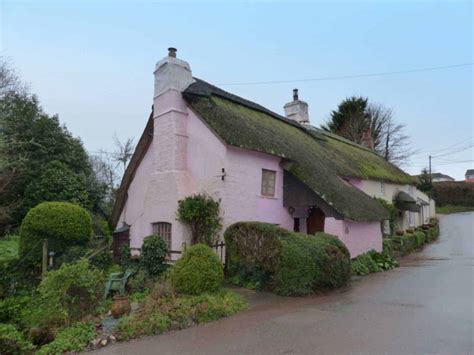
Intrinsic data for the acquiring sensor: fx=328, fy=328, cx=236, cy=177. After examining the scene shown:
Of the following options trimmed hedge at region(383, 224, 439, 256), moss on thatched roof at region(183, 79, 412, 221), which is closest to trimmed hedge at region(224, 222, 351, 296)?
moss on thatched roof at region(183, 79, 412, 221)

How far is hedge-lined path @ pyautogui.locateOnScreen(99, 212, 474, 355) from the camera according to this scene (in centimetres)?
532

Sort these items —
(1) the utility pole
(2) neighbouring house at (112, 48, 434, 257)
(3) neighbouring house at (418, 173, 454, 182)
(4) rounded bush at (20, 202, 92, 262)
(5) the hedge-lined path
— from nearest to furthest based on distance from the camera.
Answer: (5) the hedge-lined path
(1) the utility pole
(2) neighbouring house at (112, 48, 434, 257)
(4) rounded bush at (20, 202, 92, 262)
(3) neighbouring house at (418, 173, 454, 182)

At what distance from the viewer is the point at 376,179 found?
814 inches

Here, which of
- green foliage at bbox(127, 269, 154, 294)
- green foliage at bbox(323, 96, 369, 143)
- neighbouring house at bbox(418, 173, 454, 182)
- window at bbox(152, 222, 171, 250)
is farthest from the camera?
neighbouring house at bbox(418, 173, 454, 182)

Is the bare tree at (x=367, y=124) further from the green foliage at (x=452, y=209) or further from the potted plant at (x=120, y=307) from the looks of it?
the potted plant at (x=120, y=307)

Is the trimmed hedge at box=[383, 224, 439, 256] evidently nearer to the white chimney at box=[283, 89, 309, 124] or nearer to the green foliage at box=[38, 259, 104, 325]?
the white chimney at box=[283, 89, 309, 124]

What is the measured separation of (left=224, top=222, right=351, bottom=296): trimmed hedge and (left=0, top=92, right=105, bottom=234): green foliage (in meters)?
15.0

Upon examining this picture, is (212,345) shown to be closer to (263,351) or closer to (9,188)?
(263,351)

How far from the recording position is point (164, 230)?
12.6 meters

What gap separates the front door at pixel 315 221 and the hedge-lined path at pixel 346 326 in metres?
4.76

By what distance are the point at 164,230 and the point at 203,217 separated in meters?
2.12

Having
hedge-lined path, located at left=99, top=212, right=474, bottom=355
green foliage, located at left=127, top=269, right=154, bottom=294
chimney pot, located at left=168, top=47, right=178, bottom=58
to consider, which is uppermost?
chimney pot, located at left=168, top=47, right=178, bottom=58

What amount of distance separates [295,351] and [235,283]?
4776 millimetres

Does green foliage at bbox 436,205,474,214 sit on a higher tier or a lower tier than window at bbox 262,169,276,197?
lower
